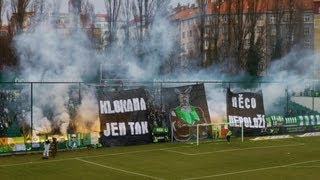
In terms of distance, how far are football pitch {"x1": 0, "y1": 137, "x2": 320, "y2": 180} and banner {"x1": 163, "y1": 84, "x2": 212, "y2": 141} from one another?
6.28 feet

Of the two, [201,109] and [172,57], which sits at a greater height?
[172,57]

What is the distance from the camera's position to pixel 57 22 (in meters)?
55.4

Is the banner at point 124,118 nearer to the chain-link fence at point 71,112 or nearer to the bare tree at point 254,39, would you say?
the chain-link fence at point 71,112

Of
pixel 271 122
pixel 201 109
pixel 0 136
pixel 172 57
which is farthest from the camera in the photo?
pixel 172 57

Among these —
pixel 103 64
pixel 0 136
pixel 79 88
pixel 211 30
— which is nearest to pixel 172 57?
pixel 211 30

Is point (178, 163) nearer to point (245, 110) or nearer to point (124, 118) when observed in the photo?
point (124, 118)

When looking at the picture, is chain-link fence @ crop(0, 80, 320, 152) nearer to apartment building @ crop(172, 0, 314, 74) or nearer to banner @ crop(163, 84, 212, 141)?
banner @ crop(163, 84, 212, 141)

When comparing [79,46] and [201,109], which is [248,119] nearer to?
[201,109]

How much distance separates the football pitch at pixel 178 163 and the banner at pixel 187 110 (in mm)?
1913

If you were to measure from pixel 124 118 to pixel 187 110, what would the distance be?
4966 mm

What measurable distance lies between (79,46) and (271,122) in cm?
1796

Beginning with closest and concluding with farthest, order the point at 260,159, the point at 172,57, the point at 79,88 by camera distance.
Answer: the point at 260,159, the point at 79,88, the point at 172,57

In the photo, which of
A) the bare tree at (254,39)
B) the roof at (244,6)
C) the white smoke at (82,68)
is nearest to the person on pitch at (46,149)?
the white smoke at (82,68)

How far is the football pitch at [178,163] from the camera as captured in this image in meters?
24.3
